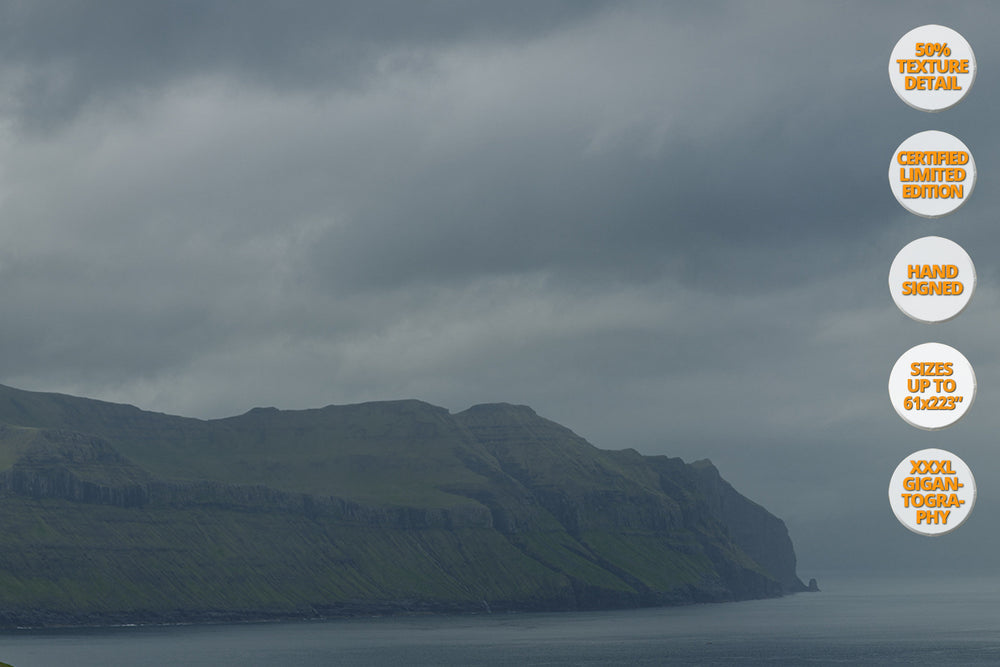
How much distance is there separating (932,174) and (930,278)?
345cm

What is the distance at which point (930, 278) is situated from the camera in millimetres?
40219

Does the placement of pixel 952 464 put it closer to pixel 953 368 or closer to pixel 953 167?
pixel 953 368

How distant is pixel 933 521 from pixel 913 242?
9.12 metres

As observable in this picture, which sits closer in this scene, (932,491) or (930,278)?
(930,278)

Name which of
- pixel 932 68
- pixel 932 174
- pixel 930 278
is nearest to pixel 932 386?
pixel 930 278

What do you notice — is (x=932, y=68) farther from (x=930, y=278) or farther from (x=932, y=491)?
(x=932, y=491)

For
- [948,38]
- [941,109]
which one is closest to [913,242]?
[941,109]

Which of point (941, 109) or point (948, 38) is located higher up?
point (948, 38)

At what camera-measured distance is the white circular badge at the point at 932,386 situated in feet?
132

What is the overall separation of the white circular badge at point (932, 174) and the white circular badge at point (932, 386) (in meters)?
4.53

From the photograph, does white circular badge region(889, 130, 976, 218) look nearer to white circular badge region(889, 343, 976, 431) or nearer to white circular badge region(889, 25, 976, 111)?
white circular badge region(889, 25, 976, 111)

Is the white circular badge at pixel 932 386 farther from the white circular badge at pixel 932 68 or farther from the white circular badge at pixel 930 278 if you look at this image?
the white circular badge at pixel 932 68

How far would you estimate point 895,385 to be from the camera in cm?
4075

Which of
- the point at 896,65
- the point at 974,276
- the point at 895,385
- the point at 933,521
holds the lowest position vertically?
the point at 933,521
